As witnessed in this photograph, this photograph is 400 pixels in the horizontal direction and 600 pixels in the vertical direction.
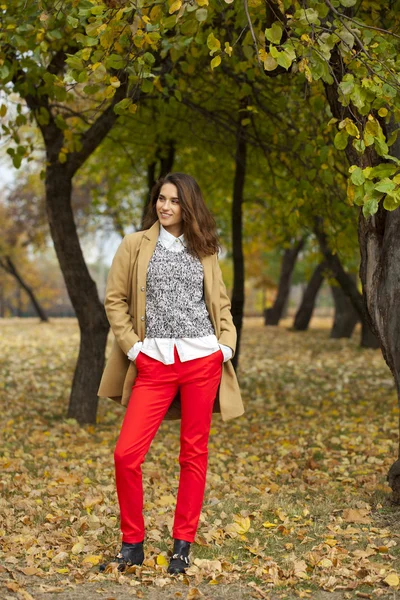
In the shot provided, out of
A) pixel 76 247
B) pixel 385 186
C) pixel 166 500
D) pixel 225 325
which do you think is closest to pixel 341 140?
pixel 385 186

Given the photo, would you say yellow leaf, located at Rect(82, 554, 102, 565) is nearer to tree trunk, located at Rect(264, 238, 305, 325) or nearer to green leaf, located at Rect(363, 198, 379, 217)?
green leaf, located at Rect(363, 198, 379, 217)

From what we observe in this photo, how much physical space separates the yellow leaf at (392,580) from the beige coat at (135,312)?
1.20m

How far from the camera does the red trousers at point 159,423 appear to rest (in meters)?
3.84

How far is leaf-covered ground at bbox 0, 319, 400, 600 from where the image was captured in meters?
3.99

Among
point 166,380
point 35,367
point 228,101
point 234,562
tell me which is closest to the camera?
point 166,380

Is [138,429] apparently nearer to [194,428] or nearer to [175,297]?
[194,428]

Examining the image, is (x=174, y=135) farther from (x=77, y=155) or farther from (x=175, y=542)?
(x=175, y=542)

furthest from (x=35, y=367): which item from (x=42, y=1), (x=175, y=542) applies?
(x=175, y=542)

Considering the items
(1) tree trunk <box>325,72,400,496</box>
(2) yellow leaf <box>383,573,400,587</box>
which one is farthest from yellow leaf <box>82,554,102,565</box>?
(1) tree trunk <box>325,72,400,496</box>

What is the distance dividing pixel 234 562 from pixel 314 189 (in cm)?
446

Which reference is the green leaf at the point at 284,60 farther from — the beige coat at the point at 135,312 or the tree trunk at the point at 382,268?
the beige coat at the point at 135,312

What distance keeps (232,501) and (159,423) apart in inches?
74.0

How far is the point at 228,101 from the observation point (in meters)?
9.38

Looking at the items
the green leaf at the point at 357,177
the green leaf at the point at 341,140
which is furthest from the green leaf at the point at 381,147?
the green leaf at the point at 357,177
